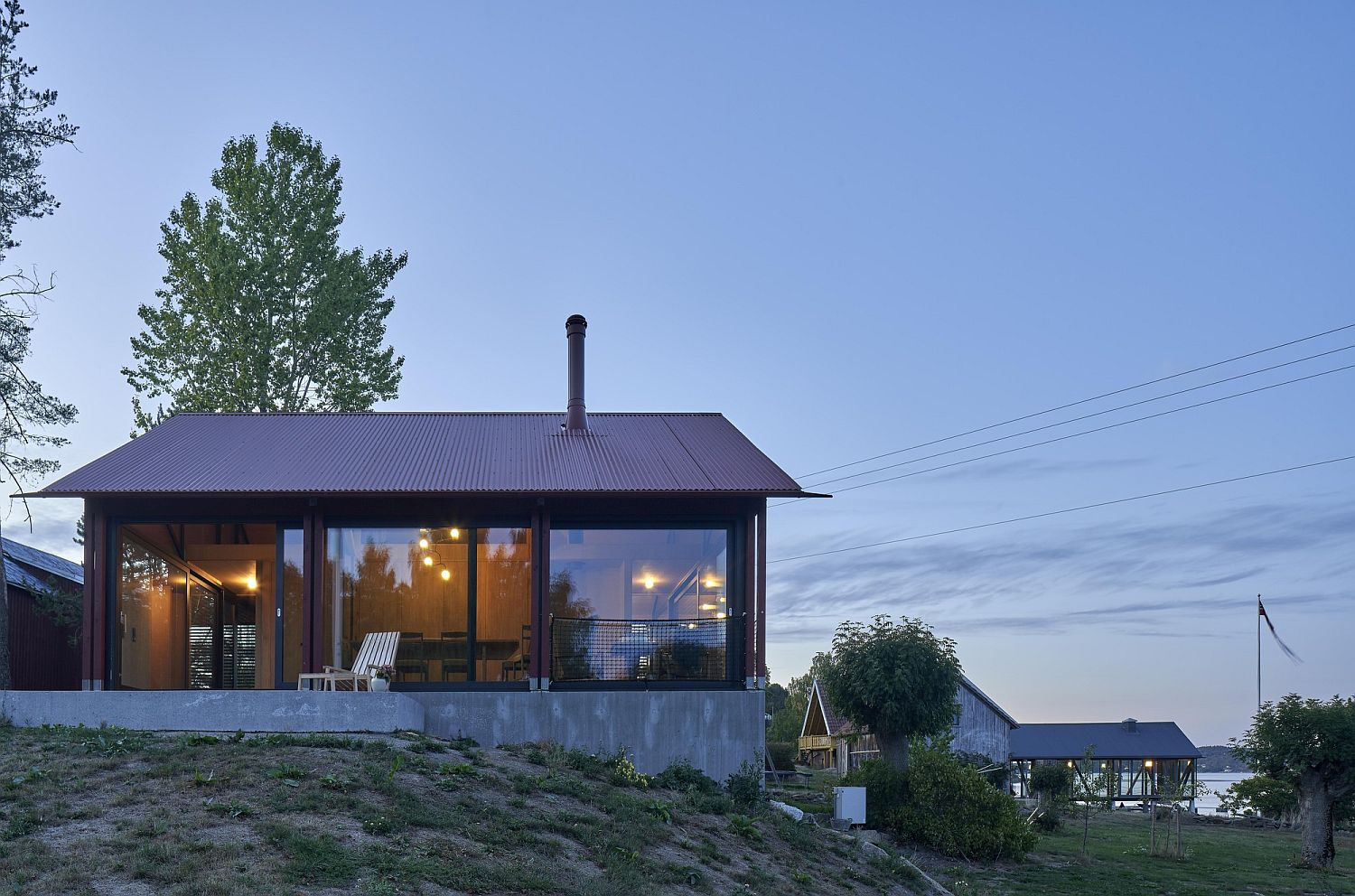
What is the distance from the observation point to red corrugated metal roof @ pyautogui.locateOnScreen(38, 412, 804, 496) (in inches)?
641

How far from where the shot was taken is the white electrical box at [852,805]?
687 inches

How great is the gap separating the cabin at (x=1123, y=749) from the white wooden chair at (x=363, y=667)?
37.9 metres

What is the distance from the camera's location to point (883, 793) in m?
18.7

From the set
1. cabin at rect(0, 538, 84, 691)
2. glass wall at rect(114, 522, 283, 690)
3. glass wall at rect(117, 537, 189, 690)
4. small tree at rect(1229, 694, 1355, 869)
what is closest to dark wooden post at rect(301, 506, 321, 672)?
glass wall at rect(114, 522, 283, 690)

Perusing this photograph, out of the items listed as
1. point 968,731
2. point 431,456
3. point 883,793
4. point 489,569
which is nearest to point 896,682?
point 883,793

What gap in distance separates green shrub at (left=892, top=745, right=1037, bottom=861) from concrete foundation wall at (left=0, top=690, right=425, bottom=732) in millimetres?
8602

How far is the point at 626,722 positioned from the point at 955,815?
6.12 metres

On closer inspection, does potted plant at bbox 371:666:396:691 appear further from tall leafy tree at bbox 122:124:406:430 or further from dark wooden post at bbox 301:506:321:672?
tall leafy tree at bbox 122:124:406:430

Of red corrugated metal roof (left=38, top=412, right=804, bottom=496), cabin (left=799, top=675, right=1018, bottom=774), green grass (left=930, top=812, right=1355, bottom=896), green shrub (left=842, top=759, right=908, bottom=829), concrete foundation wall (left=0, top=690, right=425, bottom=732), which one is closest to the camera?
concrete foundation wall (left=0, top=690, right=425, bottom=732)

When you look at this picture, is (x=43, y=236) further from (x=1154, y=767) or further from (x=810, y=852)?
(x=1154, y=767)

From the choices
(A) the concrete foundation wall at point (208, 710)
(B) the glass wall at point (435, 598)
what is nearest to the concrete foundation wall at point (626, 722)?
(B) the glass wall at point (435, 598)

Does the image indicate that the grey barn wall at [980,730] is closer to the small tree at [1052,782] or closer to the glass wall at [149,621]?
the small tree at [1052,782]

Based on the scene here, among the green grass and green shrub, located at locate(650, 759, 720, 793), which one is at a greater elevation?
green shrub, located at locate(650, 759, 720, 793)

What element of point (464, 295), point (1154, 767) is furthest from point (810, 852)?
point (1154, 767)
